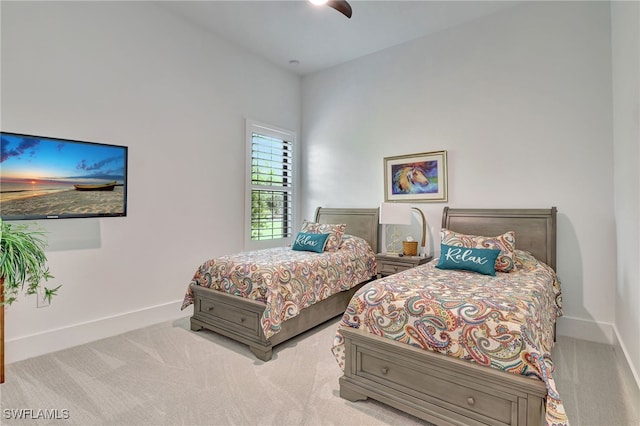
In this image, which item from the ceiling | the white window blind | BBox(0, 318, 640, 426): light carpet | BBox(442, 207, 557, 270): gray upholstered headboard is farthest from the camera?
the white window blind

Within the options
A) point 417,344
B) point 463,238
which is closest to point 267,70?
point 463,238

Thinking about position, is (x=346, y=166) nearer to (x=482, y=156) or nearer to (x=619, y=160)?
(x=482, y=156)

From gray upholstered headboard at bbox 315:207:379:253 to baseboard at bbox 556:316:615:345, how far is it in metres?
2.13

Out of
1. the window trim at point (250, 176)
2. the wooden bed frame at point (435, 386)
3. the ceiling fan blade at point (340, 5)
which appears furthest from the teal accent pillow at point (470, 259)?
the window trim at point (250, 176)

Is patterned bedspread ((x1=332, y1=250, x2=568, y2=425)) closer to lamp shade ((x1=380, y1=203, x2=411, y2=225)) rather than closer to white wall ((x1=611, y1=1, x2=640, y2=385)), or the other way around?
white wall ((x1=611, y1=1, x2=640, y2=385))

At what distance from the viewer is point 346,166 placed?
4945mm

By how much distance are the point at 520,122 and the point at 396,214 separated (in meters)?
Result: 1.64

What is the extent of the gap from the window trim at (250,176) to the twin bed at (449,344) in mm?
1831

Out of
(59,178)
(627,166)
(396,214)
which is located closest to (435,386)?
(627,166)

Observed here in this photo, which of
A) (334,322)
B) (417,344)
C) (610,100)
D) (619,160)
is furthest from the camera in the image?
(334,322)

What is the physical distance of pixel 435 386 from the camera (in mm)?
1885

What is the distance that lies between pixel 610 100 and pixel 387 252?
271 cm

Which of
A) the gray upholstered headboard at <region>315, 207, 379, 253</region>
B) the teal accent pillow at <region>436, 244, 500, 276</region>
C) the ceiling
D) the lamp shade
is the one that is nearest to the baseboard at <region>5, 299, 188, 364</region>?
the gray upholstered headboard at <region>315, 207, 379, 253</region>

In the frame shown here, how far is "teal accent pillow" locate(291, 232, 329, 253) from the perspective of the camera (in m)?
3.87
